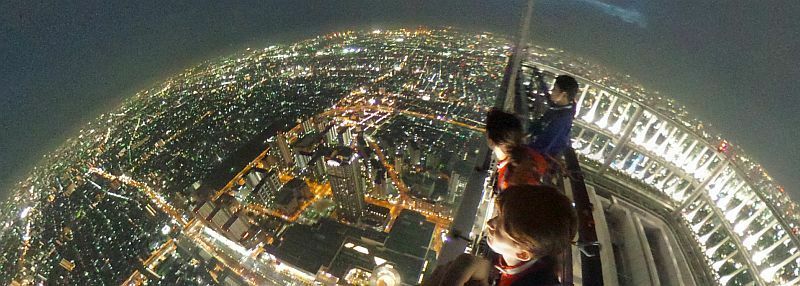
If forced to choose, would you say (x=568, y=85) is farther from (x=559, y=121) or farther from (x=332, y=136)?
(x=332, y=136)

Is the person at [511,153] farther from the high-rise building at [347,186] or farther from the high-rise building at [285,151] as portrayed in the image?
the high-rise building at [285,151]

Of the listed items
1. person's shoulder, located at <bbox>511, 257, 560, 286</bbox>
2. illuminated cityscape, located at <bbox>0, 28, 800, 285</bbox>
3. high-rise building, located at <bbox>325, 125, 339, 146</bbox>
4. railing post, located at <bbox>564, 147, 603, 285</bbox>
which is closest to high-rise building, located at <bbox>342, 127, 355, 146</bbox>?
illuminated cityscape, located at <bbox>0, 28, 800, 285</bbox>

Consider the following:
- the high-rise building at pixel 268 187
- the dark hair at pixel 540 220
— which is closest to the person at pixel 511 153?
the dark hair at pixel 540 220

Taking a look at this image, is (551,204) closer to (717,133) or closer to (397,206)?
(717,133)

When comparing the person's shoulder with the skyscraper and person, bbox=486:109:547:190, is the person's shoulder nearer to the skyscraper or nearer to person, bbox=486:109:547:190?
person, bbox=486:109:547:190

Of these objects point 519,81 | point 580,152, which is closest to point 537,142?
point 519,81
